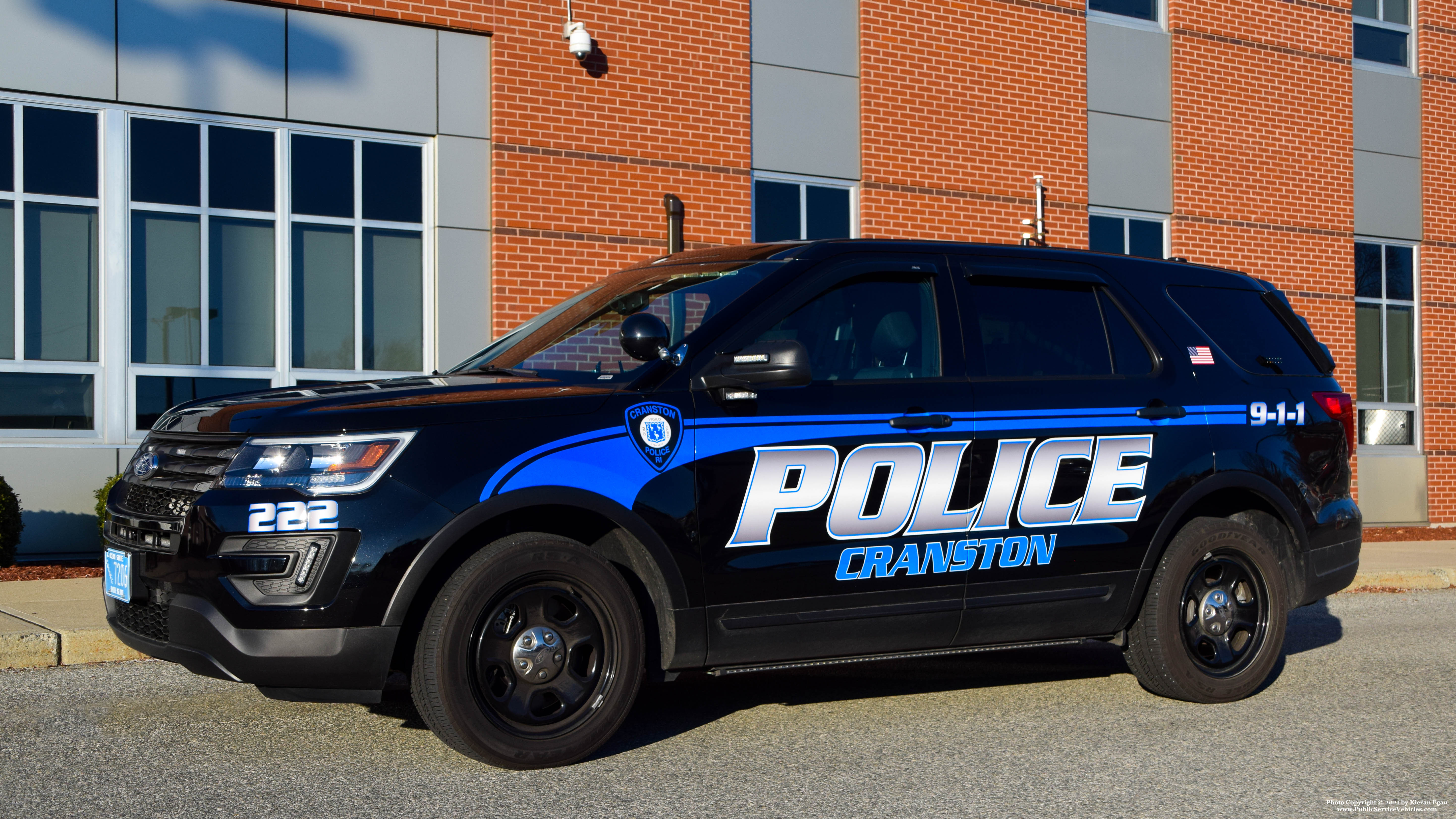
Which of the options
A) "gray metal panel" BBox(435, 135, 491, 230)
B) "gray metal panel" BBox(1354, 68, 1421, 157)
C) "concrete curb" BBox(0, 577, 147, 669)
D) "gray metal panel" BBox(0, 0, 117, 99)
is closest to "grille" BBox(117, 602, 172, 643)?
"concrete curb" BBox(0, 577, 147, 669)

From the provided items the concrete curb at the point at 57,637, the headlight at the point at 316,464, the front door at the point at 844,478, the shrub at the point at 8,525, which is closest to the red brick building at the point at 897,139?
the shrub at the point at 8,525

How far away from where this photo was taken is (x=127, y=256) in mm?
11484

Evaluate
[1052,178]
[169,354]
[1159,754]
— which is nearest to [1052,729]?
[1159,754]

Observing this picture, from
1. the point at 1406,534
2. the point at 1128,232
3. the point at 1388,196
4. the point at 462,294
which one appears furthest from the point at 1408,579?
the point at 462,294

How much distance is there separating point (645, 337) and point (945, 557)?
1.52 metres

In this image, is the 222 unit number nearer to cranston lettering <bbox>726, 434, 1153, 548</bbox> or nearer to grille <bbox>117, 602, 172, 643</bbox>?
grille <bbox>117, 602, 172, 643</bbox>

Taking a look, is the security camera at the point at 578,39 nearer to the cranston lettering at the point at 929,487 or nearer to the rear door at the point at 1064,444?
the rear door at the point at 1064,444

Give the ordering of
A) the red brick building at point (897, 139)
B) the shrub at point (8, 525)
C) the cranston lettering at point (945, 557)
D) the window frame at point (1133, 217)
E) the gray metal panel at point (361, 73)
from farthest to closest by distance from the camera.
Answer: the window frame at point (1133, 217), the red brick building at point (897, 139), the gray metal panel at point (361, 73), the shrub at point (8, 525), the cranston lettering at point (945, 557)

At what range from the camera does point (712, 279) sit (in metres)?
5.64

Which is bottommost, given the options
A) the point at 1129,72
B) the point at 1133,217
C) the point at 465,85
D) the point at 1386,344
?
the point at 1386,344

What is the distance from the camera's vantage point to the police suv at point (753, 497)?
453 centimetres

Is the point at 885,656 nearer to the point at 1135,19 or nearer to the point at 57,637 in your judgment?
the point at 57,637

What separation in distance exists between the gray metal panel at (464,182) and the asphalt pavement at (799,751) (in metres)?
6.20

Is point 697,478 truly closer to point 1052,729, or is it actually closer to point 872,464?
point 872,464
